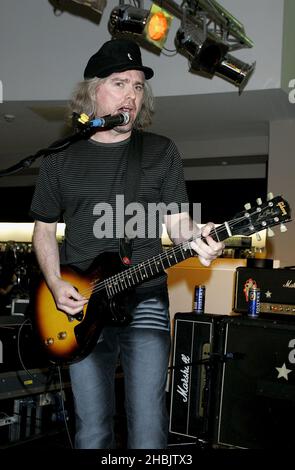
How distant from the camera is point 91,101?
2.33 metres

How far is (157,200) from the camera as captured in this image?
214 cm

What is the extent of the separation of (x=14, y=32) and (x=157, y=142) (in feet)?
14.4

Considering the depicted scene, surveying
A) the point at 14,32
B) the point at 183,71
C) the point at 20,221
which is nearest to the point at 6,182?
the point at 20,221

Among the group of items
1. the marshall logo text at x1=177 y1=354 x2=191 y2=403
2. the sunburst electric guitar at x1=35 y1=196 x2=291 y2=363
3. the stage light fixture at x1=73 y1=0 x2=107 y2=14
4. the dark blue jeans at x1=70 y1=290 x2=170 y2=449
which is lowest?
the marshall logo text at x1=177 y1=354 x2=191 y2=403

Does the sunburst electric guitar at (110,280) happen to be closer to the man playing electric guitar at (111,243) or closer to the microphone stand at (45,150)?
the man playing electric guitar at (111,243)

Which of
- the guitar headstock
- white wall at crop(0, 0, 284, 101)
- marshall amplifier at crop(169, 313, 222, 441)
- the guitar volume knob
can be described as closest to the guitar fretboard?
the guitar headstock

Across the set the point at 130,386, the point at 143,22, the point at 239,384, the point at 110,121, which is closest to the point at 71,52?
the point at 143,22

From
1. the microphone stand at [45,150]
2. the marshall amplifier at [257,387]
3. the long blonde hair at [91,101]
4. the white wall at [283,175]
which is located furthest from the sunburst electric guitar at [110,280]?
the white wall at [283,175]

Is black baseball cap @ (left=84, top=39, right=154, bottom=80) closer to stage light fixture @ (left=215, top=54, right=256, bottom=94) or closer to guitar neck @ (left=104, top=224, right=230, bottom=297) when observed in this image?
guitar neck @ (left=104, top=224, right=230, bottom=297)

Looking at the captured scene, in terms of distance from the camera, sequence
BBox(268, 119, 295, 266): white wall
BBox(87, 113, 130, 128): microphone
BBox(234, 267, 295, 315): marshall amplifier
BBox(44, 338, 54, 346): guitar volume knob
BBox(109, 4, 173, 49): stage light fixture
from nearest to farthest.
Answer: BBox(87, 113, 130, 128): microphone, BBox(44, 338, 54, 346): guitar volume knob, BBox(234, 267, 295, 315): marshall amplifier, BBox(109, 4, 173, 49): stage light fixture, BBox(268, 119, 295, 266): white wall

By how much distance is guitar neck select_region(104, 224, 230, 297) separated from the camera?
2025mm

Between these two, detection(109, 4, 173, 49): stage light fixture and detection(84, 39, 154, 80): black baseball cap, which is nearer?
detection(84, 39, 154, 80): black baseball cap

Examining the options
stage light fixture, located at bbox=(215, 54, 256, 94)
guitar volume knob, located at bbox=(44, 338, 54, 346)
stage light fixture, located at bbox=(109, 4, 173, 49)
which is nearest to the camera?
guitar volume knob, located at bbox=(44, 338, 54, 346)

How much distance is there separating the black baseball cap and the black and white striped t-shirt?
0.29 meters
